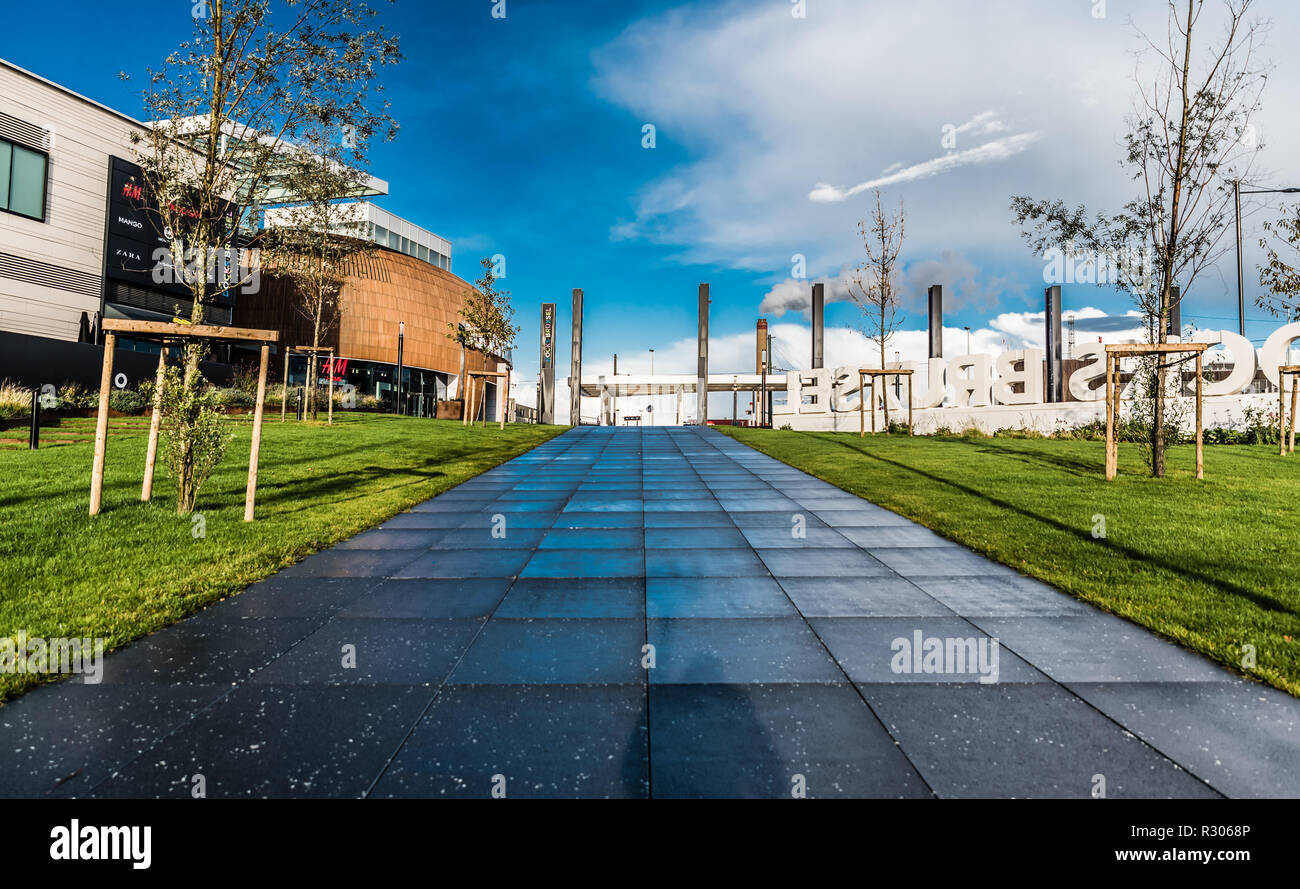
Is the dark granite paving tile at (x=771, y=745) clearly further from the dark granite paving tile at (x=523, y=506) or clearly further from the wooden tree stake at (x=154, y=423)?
the wooden tree stake at (x=154, y=423)

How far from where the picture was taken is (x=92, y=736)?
2.66 metres

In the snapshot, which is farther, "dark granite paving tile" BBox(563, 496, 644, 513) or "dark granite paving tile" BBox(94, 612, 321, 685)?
"dark granite paving tile" BBox(563, 496, 644, 513)

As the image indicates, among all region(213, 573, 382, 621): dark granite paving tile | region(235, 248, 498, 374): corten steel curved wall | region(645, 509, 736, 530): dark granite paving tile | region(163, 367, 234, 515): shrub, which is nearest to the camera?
region(213, 573, 382, 621): dark granite paving tile

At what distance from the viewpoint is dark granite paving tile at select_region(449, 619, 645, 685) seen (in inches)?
130

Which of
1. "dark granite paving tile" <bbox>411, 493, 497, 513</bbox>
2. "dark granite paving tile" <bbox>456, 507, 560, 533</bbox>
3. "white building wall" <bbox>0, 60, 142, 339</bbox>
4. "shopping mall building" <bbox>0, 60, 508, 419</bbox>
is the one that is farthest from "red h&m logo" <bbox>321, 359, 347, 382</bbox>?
"dark granite paving tile" <bbox>456, 507, 560, 533</bbox>

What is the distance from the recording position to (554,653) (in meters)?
3.63

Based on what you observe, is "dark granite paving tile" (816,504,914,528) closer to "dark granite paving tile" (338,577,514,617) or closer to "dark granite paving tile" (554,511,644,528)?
"dark granite paving tile" (554,511,644,528)

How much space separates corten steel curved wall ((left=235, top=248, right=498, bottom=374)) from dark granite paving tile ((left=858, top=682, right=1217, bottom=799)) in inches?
1716

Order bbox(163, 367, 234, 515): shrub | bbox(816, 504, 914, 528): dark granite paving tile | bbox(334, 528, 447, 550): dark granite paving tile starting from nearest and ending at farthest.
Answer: bbox(334, 528, 447, 550): dark granite paving tile < bbox(163, 367, 234, 515): shrub < bbox(816, 504, 914, 528): dark granite paving tile

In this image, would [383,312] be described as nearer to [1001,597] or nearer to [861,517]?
[861,517]

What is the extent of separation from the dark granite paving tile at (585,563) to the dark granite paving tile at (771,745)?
2331mm

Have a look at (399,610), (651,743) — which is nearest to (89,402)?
(399,610)

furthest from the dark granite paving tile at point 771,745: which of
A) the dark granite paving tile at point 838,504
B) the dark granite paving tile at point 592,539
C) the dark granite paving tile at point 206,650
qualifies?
the dark granite paving tile at point 838,504

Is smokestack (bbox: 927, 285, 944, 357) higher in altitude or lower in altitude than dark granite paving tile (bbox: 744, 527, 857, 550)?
higher
